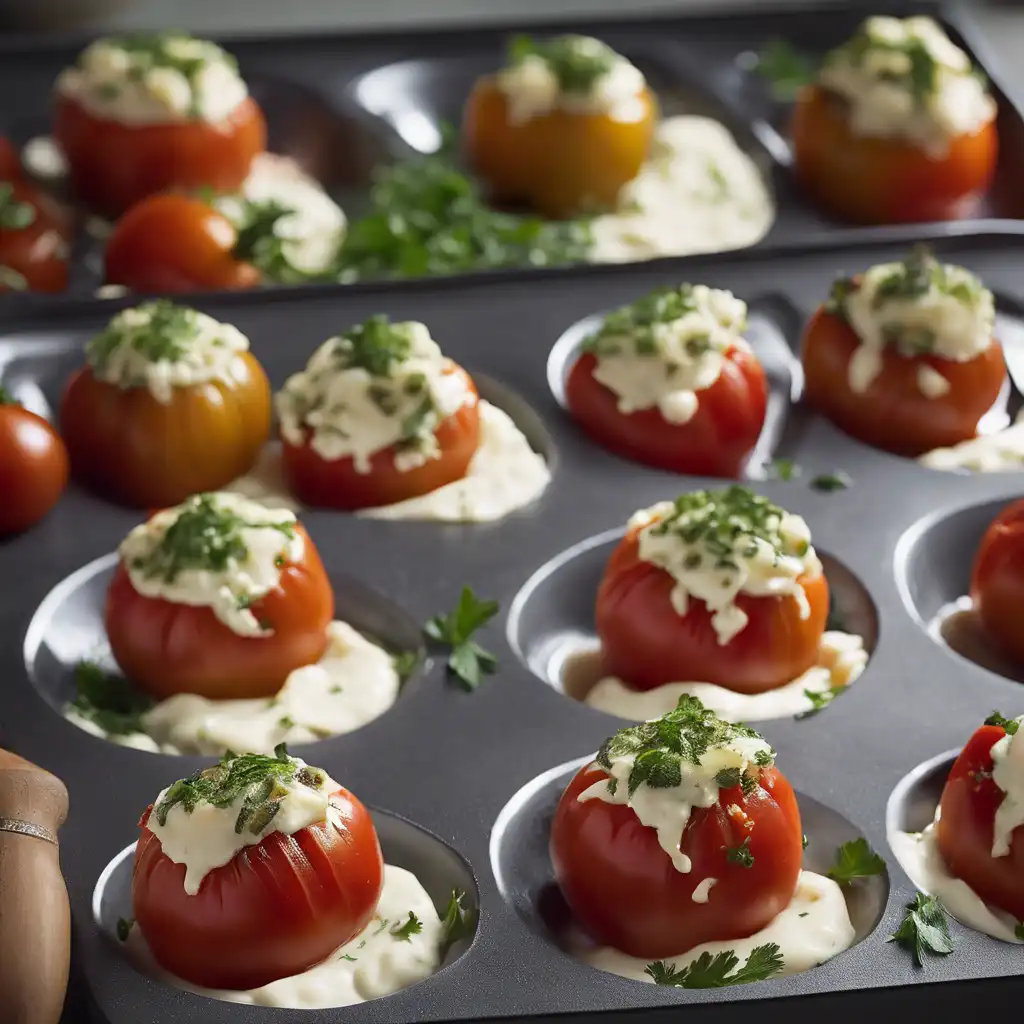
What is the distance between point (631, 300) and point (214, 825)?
1.74 metres

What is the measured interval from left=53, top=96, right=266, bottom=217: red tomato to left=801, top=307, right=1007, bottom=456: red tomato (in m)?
1.65

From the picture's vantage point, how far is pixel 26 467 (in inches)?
118

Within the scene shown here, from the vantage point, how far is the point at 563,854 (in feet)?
7.77

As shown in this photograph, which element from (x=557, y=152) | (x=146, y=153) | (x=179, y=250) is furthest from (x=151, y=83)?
(x=557, y=152)

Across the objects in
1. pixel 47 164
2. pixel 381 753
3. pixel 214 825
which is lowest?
pixel 47 164

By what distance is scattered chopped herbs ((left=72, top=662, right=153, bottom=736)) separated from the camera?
2.77 m

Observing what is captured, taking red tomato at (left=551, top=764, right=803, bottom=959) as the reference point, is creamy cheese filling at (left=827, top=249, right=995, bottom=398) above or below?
above

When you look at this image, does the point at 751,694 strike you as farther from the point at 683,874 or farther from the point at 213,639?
the point at 213,639

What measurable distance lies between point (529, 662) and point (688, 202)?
5.78ft

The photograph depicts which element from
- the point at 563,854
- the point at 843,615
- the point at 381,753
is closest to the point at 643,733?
the point at 563,854

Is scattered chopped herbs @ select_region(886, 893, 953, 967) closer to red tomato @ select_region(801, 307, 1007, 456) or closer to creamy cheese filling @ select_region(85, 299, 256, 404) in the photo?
red tomato @ select_region(801, 307, 1007, 456)

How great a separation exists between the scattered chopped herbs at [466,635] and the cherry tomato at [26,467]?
74 centimetres

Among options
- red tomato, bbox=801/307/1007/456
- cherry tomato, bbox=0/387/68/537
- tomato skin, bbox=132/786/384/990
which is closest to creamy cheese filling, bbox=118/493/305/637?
cherry tomato, bbox=0/387/68/537

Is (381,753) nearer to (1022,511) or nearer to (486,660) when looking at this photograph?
(486,660)
